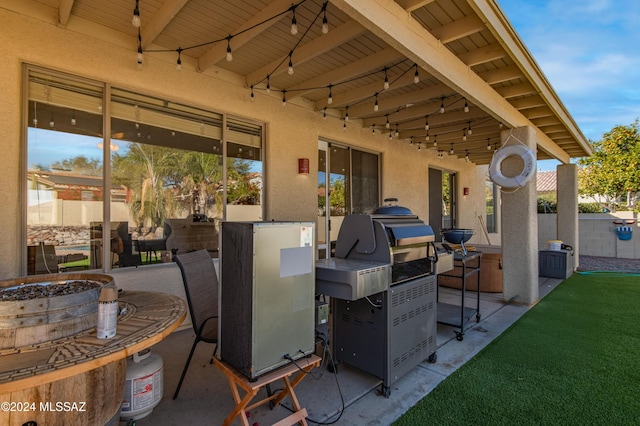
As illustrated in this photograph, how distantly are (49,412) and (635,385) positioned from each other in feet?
12.9

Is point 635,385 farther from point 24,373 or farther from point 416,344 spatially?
point 24,373

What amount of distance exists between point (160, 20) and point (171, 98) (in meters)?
1.02

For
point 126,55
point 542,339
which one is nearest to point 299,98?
point 126,55

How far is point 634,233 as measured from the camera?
9.66 m

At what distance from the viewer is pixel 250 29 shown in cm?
305

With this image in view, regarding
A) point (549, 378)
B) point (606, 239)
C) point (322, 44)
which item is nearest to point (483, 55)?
point (322, 44)

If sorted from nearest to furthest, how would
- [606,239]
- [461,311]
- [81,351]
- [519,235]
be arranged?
[81,351] → [461,311] → [519,235] → [606,239]

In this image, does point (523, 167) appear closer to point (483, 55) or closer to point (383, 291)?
point (483, 55)

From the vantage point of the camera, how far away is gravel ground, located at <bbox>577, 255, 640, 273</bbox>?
7938 millimetres

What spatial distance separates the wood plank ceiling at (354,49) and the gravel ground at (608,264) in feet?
15.5

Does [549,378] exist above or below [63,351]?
below

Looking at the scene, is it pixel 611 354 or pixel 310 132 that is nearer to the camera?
pixel 611 354

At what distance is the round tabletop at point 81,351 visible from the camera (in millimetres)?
1102

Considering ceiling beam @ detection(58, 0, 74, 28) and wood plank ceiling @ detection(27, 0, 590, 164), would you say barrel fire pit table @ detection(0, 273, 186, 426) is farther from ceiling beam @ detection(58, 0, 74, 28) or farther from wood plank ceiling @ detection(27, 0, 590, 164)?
ceiling beam @ detection(58, 0, 74, 28)
